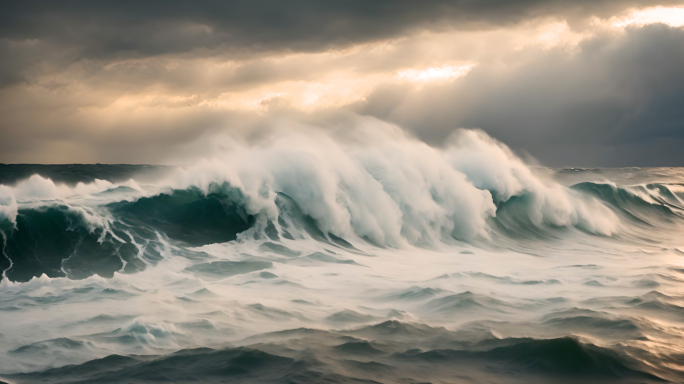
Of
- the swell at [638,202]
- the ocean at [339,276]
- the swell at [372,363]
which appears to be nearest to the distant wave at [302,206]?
the ocean at [339,276]

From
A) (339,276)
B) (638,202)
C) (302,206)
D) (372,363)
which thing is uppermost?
(638,202)

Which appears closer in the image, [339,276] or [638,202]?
[339,276]

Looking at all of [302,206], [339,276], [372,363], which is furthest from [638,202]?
[372,363]

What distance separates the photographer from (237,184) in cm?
1736

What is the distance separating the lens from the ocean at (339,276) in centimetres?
624

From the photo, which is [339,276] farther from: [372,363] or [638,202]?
[638,202]

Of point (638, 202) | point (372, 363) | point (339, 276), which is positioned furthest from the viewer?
point (638, 202)

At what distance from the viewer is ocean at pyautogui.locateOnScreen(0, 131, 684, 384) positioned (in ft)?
20.5

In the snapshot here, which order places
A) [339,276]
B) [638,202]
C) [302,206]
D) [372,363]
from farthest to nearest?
[638,202], [302,206], [339,276], [372,363]

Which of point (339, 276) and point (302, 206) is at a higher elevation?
point (302, 206)

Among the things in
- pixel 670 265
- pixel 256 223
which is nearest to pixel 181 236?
pixel 256 223

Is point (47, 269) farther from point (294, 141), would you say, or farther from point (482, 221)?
point (482, 221)

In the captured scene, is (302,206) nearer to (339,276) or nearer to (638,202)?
(339,276)

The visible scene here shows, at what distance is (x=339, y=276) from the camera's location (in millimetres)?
11523
